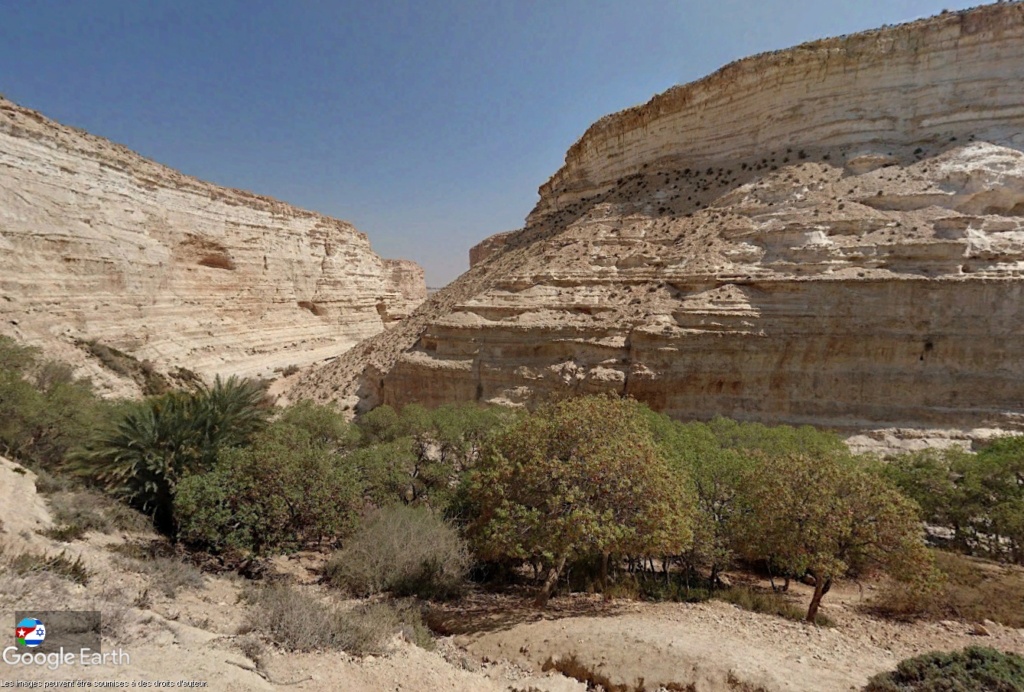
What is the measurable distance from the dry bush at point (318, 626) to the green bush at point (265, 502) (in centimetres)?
149

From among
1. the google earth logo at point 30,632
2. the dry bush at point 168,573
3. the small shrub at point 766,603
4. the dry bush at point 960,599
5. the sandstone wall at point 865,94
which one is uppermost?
the sandstone wall at point 865,94

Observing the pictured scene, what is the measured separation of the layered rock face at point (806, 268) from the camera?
43.4 ft

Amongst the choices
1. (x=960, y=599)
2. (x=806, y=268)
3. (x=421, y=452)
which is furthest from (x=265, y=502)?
(x=806, y=268)

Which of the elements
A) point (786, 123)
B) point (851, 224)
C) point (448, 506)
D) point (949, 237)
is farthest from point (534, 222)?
point (448, 506)

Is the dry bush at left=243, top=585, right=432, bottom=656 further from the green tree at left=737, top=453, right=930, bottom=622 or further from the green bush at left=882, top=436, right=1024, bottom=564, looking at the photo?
the green bush at left=882, top=436, right=1024, bottom=564

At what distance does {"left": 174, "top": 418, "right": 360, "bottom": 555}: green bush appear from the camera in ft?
25.1

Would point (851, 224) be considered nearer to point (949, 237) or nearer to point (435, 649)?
point (949, 237)

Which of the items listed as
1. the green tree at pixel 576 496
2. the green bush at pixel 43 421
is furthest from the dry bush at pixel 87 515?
the green tree at pixel 576 496

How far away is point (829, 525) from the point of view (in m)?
6.59

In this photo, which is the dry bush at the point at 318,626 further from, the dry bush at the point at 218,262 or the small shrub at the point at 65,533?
the dry bush at the point at 218,262

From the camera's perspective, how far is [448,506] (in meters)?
9.32

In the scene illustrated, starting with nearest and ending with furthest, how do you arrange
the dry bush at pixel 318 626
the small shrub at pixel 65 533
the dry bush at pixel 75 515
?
the dry bush at pixel 318 626 < the small shrub at pixel 65 533 < the dry bush at pixel 75 515

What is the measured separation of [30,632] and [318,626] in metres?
2.28

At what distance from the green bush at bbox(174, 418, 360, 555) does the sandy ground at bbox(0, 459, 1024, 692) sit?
28.9 inches
